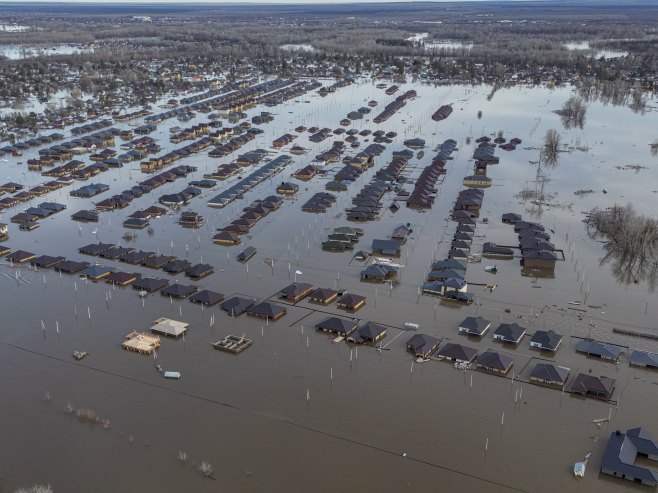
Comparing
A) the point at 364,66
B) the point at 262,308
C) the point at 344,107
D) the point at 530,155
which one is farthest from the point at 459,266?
the point at 364,66

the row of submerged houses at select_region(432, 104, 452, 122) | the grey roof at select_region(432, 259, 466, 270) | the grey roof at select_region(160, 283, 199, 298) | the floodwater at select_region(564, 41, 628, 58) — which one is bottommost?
the grey roof at select_region(160, 283, 199, 298)

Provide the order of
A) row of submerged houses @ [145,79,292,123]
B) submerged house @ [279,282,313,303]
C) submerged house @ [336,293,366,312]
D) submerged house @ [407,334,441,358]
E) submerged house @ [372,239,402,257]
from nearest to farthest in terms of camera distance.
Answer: submerged house @ [407,334,441,358] → submerged house @ [336,293,366,312] → submerged house @ [279,282,313,303] → submerged house @ [372,239,402,257] → row of submerged houses @ [145,79,292,123]

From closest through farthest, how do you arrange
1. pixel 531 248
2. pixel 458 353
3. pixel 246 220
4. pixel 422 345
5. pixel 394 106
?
1. pixel 458 353
2. pixel 422 345
3. pixel 531 248
4. pixel 246 220
5. pixel 394 106

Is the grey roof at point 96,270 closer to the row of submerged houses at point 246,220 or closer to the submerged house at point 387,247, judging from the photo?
the row of submerged houses at point 246,220

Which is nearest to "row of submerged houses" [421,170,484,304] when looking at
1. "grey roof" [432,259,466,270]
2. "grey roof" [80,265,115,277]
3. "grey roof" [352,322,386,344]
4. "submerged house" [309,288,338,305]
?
"grey roof" [432,259,466,270]

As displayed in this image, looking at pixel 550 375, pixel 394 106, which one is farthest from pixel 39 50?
pixel 550 375

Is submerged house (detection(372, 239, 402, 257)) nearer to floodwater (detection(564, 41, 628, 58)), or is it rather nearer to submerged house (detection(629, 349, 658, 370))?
submerged house (detection(629, 349, 658, 370))

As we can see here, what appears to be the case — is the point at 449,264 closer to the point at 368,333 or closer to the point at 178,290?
the point at 368,333

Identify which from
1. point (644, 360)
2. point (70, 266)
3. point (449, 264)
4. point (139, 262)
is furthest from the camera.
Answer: point (139, 262)
